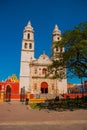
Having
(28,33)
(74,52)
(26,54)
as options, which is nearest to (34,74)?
(26,54)

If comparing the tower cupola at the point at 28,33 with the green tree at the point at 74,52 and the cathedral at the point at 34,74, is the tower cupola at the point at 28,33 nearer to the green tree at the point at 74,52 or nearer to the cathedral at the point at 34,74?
the cathedral at the point at 34,74

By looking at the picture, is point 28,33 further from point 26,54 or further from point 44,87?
point 44,87

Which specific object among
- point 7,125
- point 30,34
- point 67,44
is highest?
point 30,34

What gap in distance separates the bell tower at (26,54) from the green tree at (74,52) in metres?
21.5

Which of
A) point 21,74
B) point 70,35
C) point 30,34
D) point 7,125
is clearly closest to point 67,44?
point 70,35

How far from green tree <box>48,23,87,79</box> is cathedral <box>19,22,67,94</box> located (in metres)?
21.6

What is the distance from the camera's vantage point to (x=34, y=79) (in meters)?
42.6

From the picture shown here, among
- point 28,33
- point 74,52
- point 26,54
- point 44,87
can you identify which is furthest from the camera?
point 28,33

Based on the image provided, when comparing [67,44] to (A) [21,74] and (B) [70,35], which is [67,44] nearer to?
(B) [70,35]

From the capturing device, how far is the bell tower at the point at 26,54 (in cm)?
4128

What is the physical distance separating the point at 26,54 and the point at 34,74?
5280 millimetres

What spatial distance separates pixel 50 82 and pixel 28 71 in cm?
598

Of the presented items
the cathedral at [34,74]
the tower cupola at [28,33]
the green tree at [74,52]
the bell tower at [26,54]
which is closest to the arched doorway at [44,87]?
the cathedral at [34,74]

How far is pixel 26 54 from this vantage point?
1720 inches
